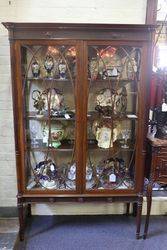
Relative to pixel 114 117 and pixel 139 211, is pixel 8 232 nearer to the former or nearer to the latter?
pixel 139 211

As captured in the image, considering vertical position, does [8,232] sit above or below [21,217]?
below

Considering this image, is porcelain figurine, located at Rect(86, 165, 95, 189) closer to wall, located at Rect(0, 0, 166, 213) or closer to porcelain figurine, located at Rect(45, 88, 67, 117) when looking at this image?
porcelain figurine, located at Rect(45, 88, 67, 117)

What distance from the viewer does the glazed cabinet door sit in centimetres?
205

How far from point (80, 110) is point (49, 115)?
27 centimetres

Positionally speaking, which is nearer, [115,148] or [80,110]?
[80,110]

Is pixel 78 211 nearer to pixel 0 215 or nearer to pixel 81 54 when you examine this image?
pixel 0 215

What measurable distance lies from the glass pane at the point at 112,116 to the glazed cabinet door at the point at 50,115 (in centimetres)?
15

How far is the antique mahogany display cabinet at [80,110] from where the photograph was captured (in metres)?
1.97

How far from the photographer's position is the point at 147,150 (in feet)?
7.54

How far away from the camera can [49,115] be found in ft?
7.11

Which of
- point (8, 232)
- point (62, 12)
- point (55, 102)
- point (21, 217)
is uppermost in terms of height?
point (62, 12)

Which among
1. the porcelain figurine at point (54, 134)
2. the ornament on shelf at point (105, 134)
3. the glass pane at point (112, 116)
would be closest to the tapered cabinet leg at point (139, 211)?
the glass pane at point (112, 116)

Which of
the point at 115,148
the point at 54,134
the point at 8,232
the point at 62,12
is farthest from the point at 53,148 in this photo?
the point at 62,12

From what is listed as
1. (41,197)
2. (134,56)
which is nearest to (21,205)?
(41,197)
